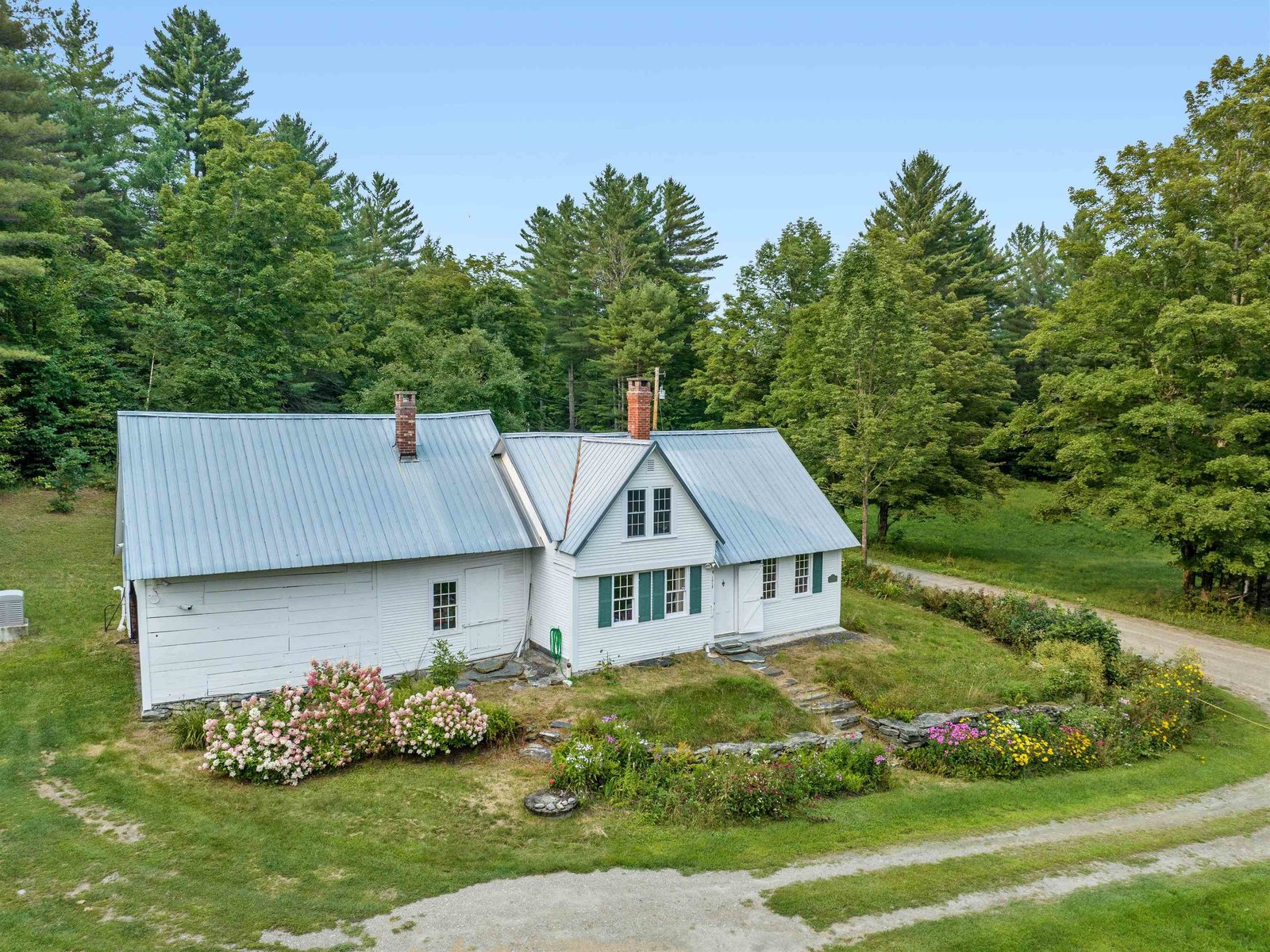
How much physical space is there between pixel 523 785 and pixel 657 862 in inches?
129

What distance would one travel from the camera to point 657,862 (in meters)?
10.2

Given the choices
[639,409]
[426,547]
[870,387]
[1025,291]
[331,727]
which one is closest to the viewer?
[331,727]

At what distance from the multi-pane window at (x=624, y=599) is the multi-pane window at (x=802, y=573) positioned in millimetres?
5516

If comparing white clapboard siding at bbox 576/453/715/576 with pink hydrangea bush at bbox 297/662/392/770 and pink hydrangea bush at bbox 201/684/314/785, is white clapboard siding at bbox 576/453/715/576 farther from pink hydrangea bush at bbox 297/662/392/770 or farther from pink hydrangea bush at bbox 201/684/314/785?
pink hydrangea bush at bbox 201/684/314/785

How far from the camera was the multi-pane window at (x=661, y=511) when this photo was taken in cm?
1900

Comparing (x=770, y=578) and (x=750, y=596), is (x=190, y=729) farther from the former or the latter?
(x=770, y=578)

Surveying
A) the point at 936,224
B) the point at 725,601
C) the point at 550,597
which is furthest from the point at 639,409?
the point at 936,224

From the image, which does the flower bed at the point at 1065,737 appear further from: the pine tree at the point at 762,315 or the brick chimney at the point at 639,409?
the pine tree at the point at 762,315

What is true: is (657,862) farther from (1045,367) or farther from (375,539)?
(1045,367)

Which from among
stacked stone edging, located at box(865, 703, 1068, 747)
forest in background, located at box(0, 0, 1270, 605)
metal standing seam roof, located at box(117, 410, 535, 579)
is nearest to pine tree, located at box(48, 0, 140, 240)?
forest in background, located at box(0, 0, 1270, 605)

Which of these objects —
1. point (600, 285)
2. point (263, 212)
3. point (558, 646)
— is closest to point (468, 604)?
point (558, 646)

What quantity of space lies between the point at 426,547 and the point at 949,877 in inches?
477

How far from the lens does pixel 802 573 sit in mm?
21984

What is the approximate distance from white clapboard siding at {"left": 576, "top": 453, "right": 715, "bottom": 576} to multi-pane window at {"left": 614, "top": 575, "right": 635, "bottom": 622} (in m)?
0.39
